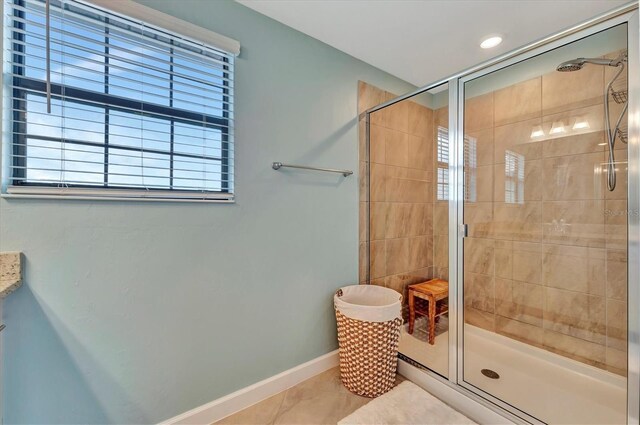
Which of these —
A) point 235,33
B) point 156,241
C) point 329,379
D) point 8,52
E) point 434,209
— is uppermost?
point 235,33

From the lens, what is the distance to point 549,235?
73.5 inches

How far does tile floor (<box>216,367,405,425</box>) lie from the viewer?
4.65ft

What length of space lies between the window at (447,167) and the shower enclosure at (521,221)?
21 millimetres

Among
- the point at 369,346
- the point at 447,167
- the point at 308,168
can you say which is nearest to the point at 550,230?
the point at 447,167

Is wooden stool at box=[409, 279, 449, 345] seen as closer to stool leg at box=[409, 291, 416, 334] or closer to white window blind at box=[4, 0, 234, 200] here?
stool leg at box=[409, 291, 416, 334]

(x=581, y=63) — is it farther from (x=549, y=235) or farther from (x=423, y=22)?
(x=549, y=235)

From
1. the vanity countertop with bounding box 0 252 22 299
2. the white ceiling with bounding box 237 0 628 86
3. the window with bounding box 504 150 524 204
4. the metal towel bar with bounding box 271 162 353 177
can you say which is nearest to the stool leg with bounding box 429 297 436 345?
the window with bounding box 504 150 524 204

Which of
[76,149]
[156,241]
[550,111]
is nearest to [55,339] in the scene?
[156,241]

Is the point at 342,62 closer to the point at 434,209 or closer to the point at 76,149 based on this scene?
the point at 434,209

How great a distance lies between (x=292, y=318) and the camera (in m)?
1.69

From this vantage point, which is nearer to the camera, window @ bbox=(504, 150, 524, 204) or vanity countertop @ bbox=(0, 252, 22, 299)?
vanity countertop @ bbox=(0, 252, 22, 299)

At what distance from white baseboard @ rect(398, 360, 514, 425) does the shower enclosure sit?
4cm

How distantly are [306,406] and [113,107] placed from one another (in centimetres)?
177

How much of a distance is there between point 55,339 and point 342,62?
2147mm
